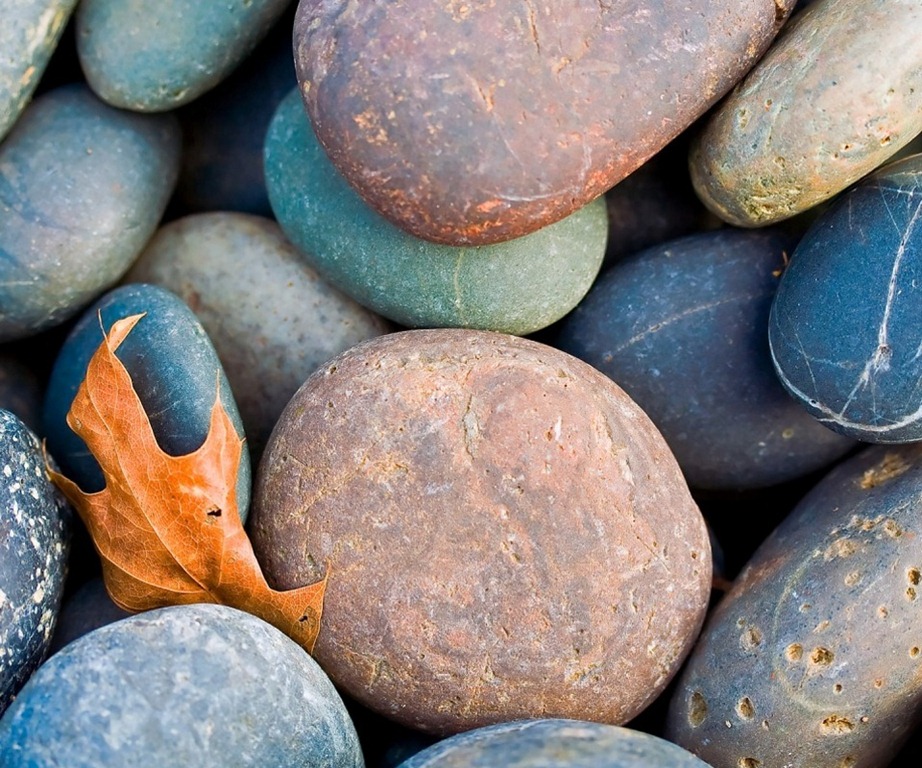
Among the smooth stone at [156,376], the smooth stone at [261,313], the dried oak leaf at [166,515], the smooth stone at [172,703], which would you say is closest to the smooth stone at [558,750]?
the smooth stone at [172,703]

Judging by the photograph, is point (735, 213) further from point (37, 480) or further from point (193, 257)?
point (37, 480)

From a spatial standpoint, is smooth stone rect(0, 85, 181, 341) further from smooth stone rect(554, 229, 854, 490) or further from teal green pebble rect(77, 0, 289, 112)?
smooth stone rect(554, 229, 854, 490)

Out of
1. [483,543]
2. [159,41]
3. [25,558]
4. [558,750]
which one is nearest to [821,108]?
[483,543]

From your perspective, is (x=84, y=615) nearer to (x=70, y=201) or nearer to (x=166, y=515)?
(x=166, y=515)

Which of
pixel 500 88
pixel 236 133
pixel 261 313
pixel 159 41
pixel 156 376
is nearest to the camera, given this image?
pixel 500 88

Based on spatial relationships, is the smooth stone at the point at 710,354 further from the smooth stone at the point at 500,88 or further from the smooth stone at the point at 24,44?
the smooth stone at the point at 24,44

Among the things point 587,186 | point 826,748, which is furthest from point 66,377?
point 826,748
